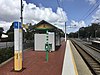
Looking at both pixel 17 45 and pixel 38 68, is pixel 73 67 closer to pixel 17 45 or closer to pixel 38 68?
pixel 38 68

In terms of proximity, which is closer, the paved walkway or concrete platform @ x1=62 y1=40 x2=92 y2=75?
the paved walkway

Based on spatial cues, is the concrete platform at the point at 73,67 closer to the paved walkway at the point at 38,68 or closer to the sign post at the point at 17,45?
the paved walkway at the point at 38,68

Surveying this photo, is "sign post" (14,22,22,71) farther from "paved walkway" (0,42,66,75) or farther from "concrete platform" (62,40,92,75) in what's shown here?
"concrete platform" (62,40,92,75)

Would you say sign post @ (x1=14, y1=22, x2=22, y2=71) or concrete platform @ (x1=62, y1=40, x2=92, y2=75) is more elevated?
sign post @ (x1=14, y1=22, x2=22, y2=71)

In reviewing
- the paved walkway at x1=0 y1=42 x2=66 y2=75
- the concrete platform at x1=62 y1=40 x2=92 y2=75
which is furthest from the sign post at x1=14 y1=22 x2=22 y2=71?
the concrete platform at x1=62 y1=40 x2=92 y2=75

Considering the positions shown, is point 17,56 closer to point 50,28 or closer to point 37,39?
point 37,39

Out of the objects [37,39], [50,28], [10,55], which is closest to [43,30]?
[50,28]

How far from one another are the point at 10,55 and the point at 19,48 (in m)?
6.06

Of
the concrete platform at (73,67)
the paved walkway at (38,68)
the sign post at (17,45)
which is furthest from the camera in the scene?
the sign post at (17,45)

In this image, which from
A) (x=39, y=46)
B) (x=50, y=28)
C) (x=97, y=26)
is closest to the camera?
(x=39, y=46)

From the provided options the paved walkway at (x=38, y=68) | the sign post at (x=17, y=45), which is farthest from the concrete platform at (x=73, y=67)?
the sign post at (x=17, y=45)

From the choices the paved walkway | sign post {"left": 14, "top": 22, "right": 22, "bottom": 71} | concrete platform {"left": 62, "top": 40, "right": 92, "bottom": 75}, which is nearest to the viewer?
the paved walkway

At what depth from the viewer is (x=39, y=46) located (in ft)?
96.3

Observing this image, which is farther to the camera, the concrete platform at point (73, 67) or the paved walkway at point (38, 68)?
the concrete platform at point (73, 67)
